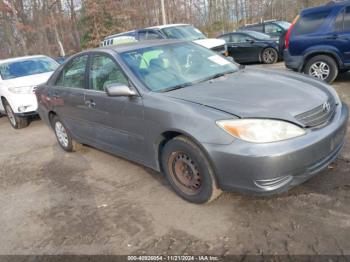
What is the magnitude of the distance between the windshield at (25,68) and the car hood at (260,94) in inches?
245

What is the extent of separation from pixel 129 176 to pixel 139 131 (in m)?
0.95

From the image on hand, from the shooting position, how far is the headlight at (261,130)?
9.47ft

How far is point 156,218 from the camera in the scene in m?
3.45

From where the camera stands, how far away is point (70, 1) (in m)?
34.9

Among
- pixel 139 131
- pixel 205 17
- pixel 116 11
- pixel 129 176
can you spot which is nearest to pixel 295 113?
pixel 139 131

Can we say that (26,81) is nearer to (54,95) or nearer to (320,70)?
(54,95)

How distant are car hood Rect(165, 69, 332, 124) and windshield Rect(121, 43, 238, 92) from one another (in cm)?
20

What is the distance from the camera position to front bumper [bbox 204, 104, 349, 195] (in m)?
2.85

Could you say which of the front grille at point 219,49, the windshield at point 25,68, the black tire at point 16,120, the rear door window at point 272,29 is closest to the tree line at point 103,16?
the rear door window at point 272,29

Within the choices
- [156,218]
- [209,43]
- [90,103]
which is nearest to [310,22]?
[209,43]

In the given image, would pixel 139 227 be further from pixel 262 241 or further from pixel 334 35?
pixel 334 35

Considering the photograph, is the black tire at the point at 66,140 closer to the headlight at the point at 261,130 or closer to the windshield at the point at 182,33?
the headlight at the point at 261,130

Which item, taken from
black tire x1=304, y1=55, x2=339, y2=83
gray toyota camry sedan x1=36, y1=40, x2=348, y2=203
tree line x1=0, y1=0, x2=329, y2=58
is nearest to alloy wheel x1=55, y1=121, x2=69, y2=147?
gray toyota camry sedan x1=36, y1=40, x2=348, y2=203

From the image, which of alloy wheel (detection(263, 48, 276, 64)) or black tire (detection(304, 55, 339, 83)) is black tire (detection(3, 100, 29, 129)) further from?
alloy wheel (detection(263, 48, 276, 64))
